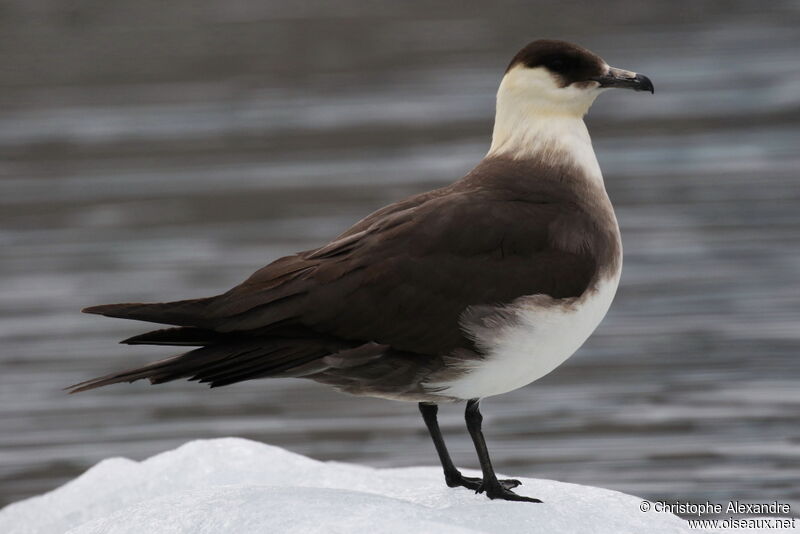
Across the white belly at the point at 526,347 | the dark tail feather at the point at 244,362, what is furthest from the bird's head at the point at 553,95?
the dark tail feather at the point at 244,362

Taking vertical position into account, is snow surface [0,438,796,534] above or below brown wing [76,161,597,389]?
below

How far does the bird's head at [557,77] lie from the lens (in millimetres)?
6258

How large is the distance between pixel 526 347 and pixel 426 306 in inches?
15.0

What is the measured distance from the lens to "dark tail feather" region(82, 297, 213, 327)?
18.5 feet

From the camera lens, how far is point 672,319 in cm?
1051

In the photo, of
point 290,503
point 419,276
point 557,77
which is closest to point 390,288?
point 419,276

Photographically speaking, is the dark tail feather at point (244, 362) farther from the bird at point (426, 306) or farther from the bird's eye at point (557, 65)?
the bird's eye at point (557, 65)

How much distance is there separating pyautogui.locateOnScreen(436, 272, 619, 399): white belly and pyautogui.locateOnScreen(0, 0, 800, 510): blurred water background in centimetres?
225

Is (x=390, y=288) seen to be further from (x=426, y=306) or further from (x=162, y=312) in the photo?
(x=162, y=312)

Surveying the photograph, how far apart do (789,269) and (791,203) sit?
1758 millimetres

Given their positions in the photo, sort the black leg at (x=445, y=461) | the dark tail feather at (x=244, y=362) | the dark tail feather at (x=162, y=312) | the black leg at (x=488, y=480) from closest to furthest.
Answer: the dark tail feather at (x=162, y=312) < the dark tail feather at (x=244, y=362) < the black leg at (x=488, y=480) < the black leg at (x=445, y=461)

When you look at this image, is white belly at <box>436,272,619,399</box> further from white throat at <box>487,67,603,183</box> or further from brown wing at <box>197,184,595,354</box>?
white throat at <box>487,67,603,183</box>

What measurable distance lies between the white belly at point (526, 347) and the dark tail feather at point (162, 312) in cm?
89

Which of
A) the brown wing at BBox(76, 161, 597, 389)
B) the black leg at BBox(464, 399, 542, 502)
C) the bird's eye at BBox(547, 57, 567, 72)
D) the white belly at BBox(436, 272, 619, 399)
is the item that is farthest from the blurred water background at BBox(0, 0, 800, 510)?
the bird's eye at BBox(547, 57, 567, 72)
